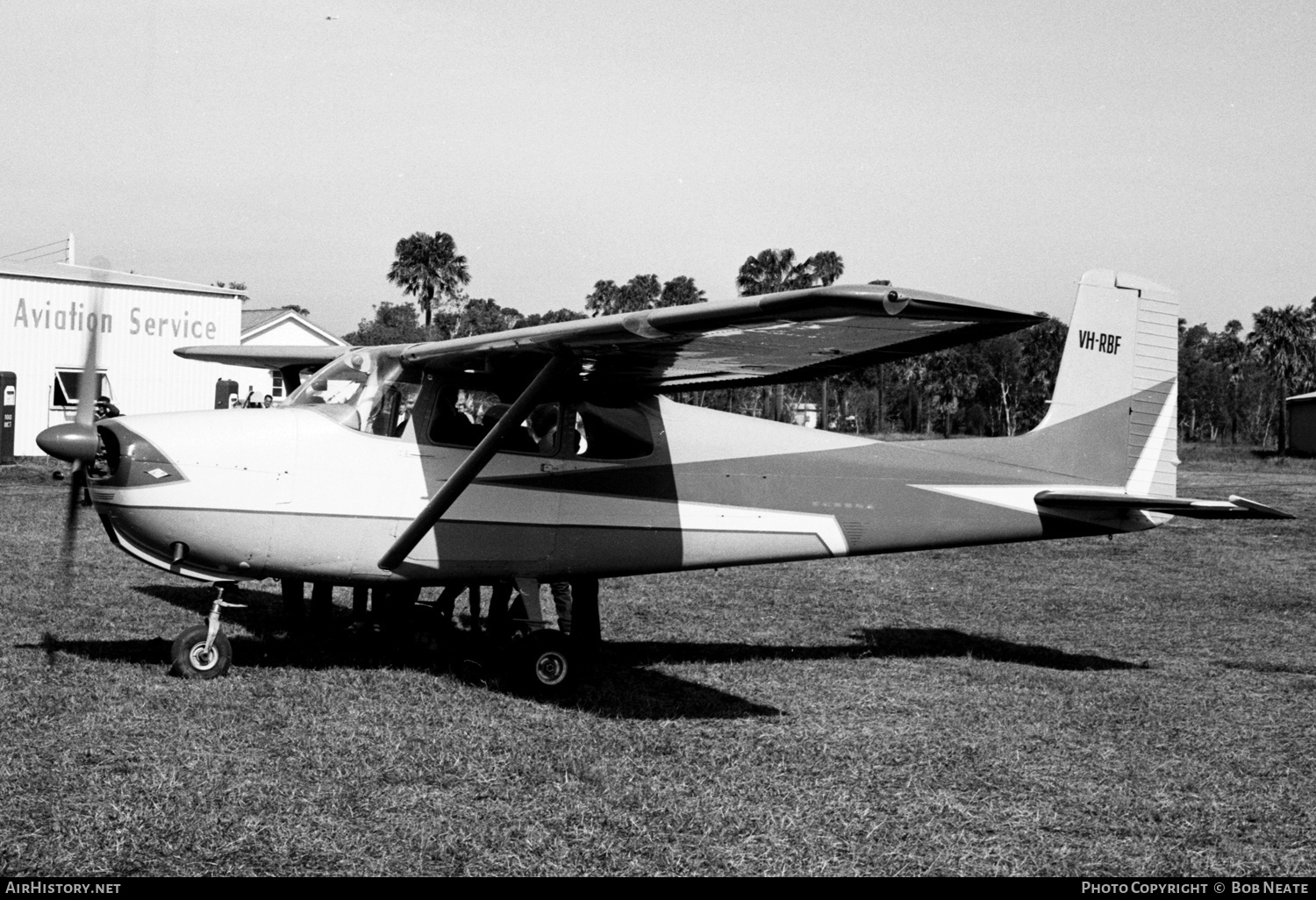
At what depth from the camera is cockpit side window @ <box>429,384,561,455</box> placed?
26.1ft

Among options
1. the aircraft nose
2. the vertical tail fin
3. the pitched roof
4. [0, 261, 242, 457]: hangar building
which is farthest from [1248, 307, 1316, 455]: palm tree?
the aircraft nose

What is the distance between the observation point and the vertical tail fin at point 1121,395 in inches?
371

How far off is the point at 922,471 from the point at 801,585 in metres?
4.66

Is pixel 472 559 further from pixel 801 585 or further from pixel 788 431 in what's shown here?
pixel 801 585

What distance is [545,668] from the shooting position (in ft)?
24.7

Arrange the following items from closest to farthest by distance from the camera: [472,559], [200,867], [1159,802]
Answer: [200,867]
[1159,802]
[472,559]

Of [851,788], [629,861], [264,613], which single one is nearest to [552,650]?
[851,788]

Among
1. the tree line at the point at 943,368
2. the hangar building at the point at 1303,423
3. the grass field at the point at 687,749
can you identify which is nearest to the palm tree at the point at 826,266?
the tree line at the point at 943,368

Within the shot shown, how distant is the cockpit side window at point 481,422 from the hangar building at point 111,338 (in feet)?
91.5

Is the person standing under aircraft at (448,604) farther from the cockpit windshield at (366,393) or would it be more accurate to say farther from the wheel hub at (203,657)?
the wheel hub at (203,657)

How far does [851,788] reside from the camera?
5.57m

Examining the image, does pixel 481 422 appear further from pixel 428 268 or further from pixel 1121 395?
pixel 428 268

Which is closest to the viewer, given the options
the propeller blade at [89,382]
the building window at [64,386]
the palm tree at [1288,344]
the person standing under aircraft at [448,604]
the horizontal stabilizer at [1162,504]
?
the propeller blade at [89,382]

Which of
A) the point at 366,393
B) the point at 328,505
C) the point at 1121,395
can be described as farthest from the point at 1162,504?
the point at 328,505
